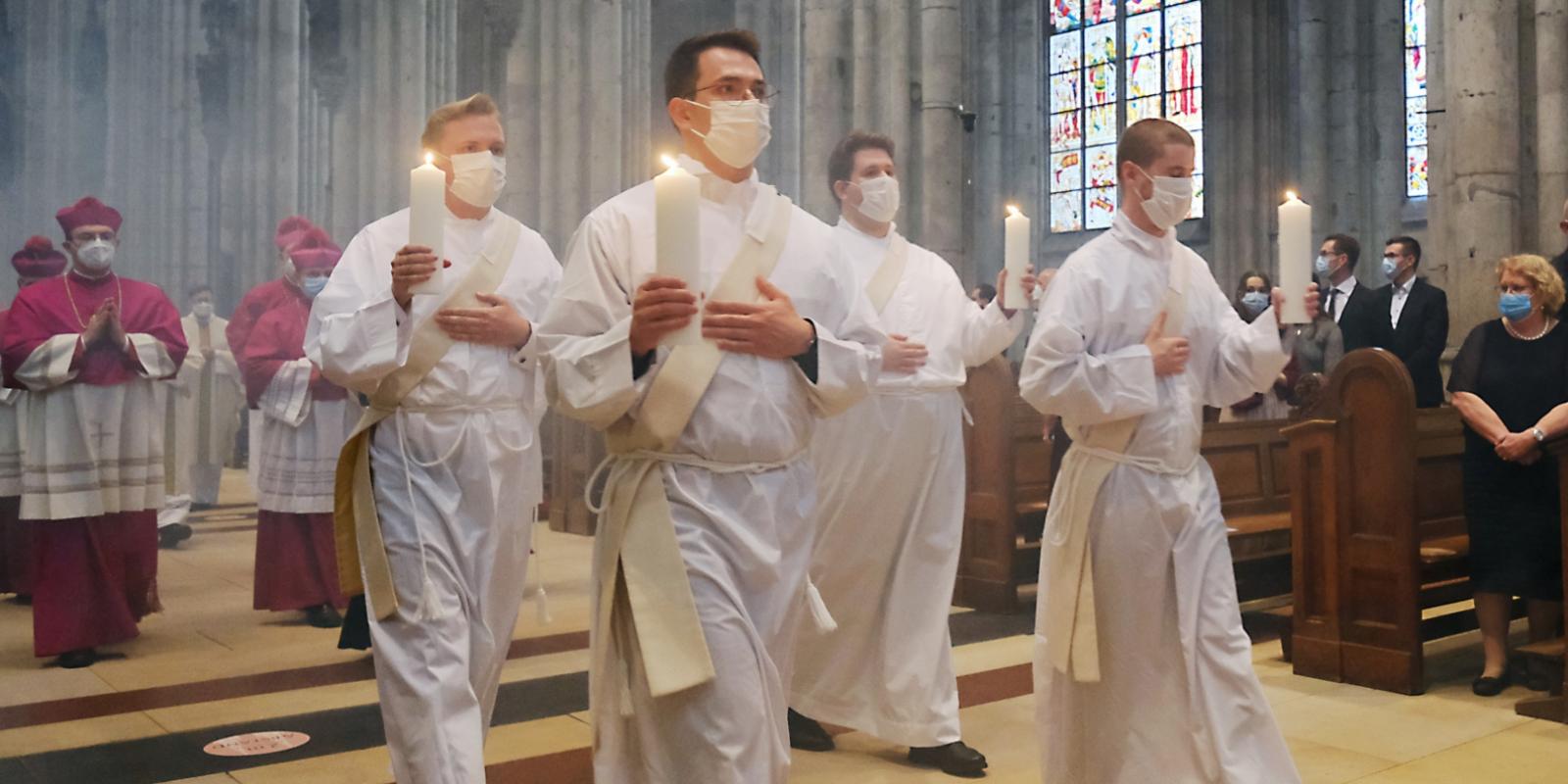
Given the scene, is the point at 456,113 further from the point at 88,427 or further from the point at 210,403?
the point at 210,403

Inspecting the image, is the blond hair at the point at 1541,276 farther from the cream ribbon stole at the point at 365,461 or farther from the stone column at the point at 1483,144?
the cream ribbon stole at the point at 365,461

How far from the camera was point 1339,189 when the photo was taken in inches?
724

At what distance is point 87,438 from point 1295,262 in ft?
17.9

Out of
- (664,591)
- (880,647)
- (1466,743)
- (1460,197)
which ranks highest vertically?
(1460,197)

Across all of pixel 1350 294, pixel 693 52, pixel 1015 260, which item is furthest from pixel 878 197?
pixel 1350 294

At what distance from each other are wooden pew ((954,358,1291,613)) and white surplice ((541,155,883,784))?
14.7 ft

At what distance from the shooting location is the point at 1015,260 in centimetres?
429

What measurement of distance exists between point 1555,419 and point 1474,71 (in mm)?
4291

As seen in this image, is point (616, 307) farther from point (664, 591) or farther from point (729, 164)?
point (664, 591)

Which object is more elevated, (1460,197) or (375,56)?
(375,56)

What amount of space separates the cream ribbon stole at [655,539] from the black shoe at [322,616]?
4699 mm

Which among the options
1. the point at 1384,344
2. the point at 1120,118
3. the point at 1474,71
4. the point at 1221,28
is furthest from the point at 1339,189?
the point at 1384,344

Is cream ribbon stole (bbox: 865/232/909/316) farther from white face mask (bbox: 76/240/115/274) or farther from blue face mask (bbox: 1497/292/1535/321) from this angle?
white face mask (bbox: 76/240/115/274)

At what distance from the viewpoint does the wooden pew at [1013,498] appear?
7352mm
